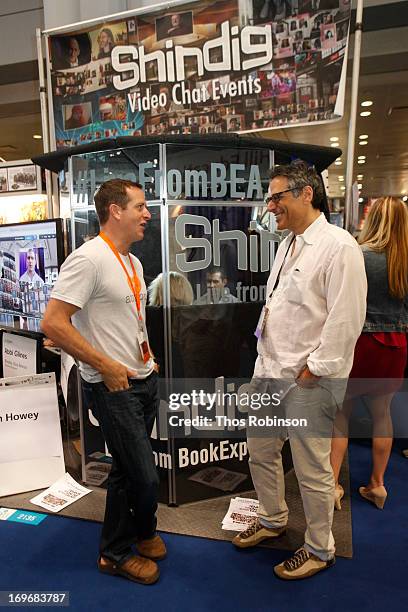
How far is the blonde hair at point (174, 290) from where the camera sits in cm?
250

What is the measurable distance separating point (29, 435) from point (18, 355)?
75 centimetres

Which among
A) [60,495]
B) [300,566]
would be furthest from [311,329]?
[60,495]

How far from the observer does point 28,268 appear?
3141 mm

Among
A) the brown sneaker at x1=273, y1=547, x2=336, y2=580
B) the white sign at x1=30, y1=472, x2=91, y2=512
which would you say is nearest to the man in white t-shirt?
the brown sneaker at x1=273, y1=547, x2=336, y2=580

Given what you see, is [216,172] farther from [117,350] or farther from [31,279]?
[31,279]

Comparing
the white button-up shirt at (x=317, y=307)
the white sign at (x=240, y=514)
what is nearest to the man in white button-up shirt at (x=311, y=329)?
the white button-up shirt at (x=317, y=307)

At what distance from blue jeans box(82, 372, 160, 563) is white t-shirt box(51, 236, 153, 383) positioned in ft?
0.31

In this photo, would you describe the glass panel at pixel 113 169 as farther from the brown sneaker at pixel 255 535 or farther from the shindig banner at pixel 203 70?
the brown sneaker at pixel 255 535

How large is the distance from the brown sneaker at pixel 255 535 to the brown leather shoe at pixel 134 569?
411 mm

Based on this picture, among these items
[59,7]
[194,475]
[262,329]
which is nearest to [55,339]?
[262,329]

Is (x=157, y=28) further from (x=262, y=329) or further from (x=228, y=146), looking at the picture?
(x=262, y=329)

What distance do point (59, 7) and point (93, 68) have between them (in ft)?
2.70

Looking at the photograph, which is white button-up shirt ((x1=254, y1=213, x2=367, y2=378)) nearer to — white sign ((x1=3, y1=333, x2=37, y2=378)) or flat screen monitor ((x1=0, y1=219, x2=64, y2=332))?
flat screen monitor ((x1=0, y1=219, x2=64, y2=332))

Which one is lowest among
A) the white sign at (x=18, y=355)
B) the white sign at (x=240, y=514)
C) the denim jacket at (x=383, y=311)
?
the white sign at (x=240, y=514)
